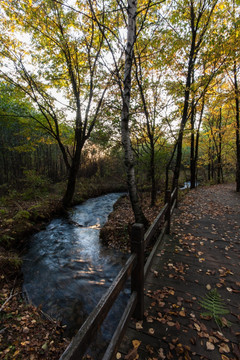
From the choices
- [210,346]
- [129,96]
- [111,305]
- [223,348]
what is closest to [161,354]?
[210,346]

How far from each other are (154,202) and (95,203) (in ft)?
16.5

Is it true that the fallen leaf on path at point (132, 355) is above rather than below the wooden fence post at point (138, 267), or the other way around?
below

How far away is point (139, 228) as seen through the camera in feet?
7.41

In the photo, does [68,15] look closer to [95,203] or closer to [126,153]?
[126,153]

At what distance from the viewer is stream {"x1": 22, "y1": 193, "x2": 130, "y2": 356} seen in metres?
3.70

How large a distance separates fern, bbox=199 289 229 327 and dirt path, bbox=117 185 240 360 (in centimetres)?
2

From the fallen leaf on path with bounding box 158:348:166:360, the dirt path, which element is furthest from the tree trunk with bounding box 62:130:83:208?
Result: the fallen leaf on path with bounding box 158:348:166:360

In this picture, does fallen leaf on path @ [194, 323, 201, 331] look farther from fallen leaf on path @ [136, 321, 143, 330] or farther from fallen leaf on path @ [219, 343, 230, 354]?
Answer: fallen leaf on path @ [136, 321, 143, 330]

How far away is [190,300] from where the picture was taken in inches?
113

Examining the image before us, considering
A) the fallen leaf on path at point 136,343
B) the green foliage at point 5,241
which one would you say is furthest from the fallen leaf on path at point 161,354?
the green foliage at point 5,241

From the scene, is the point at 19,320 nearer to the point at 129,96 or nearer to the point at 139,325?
the point at 139,325

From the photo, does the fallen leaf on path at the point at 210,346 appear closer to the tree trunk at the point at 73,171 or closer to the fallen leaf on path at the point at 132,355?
the fallen leaf on path at the point at 132,355

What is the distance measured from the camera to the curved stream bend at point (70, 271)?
3.79 metres

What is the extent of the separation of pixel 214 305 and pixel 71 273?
3940 mm
